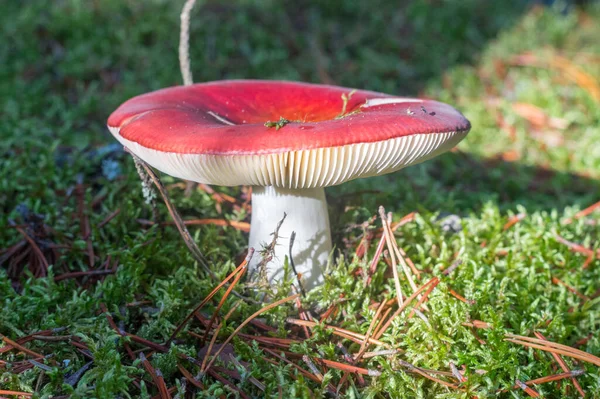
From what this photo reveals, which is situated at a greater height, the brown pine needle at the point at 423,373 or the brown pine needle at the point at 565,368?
the brown pine needle at the point at 423,373

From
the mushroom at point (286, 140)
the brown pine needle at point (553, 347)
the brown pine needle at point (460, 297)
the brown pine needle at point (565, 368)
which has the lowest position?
the brown pine needle at point (565, 368)

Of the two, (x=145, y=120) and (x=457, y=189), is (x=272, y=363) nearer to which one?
(x=145, y=120)

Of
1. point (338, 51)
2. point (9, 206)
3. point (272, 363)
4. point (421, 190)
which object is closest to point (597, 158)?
point (421, 190)

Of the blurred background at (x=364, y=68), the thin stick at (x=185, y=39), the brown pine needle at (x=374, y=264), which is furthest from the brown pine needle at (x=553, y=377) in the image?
the thin stick at (x=185, y=39)

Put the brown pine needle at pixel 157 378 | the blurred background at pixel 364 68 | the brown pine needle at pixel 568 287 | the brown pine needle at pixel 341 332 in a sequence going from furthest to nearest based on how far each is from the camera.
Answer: the blurred background at pixel 364 68 → the brown pine needle at pixel 568 287 → the brown pine needle at pixel 341 332 → the brown pine needle at pixel 157 378

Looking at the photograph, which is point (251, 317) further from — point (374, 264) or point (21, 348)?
point (21, 348)

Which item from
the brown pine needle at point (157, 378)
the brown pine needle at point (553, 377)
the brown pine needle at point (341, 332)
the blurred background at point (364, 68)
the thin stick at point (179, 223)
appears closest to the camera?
the brown pine needle at point (157, 378)

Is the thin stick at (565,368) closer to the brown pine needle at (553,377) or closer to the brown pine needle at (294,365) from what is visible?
the brown pine needle at (553,377)

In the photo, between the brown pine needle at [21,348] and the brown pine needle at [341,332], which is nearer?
the brown pine needle at [21,348]

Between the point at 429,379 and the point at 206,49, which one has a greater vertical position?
the point at 206,49
